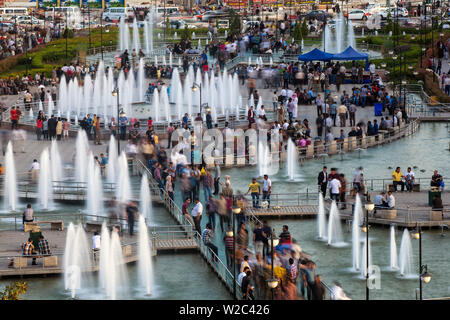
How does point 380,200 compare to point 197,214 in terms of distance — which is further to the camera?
point 380,200

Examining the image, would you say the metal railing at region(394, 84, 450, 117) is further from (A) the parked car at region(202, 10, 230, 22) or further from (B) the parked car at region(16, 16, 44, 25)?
(B) the parked car at region(16, 16, 44, 25)

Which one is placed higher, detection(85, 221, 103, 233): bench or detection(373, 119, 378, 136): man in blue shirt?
detection(85, 221, 103, 233): bench

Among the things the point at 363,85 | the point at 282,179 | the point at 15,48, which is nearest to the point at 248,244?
the point at 282,179

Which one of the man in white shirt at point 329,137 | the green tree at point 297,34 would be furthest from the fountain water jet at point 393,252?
the green tree at point 297,34

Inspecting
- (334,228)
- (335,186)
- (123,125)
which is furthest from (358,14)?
(334,228)

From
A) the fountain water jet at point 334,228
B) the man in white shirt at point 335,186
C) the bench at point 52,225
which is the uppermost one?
the man in white shirt at point 335,186

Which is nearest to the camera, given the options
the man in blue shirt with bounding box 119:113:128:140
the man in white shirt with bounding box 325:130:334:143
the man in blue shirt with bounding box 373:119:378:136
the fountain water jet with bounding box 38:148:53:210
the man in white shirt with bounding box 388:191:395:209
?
the man in white shirt with bounding box 388:191:395:209

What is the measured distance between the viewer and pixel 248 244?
94.2ft

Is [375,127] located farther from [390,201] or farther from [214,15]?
[214,15]

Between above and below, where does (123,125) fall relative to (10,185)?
above

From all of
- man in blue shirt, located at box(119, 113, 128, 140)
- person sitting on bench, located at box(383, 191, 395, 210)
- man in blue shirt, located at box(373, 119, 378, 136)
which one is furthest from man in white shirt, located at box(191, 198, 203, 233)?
man in blue shirt, located at box(373, 119, 378, 136)

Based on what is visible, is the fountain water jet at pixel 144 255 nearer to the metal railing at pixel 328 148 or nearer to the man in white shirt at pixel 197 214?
the man in white shirt at pixel 197 214
